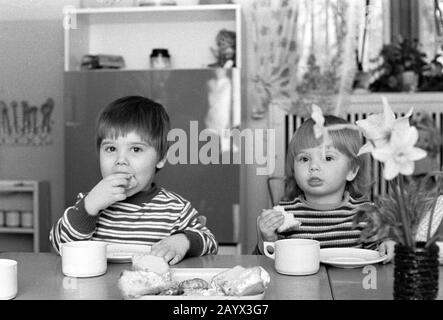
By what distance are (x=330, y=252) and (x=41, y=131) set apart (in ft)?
3.27

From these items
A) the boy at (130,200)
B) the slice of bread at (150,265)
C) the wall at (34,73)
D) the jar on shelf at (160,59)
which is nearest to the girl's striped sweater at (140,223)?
the boy at (130,200)

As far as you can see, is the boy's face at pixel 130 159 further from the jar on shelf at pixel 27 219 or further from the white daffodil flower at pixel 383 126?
the jar on shelf at pixel 27 219

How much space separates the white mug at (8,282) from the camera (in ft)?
2.13

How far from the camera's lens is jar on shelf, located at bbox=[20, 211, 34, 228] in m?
1.65

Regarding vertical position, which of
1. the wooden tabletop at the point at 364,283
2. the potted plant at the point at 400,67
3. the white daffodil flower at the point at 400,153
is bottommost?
the wooden tabletop at the point at 364,283

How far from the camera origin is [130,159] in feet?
3.44

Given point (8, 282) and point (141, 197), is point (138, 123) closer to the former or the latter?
point (141, 197)

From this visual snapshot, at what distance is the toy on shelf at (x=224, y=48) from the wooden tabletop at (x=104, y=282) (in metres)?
1.08

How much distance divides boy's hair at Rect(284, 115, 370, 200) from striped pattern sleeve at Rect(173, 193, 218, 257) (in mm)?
220

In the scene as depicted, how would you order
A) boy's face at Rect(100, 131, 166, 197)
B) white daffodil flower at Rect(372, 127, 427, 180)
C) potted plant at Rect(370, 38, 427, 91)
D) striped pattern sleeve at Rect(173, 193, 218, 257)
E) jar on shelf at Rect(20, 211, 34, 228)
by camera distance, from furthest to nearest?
potted plant at Rect(370, 38, 427, 91), jar on shelf at Rect(20, 211, 34, 228), boy's face at Rect(100, 131, 166, 197), striped pattern sleeve at Rect(173, 193, 218, 257), white daffodil flower at Rect(372, 127, 427, 180)

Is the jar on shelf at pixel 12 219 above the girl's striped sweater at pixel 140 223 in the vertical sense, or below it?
below

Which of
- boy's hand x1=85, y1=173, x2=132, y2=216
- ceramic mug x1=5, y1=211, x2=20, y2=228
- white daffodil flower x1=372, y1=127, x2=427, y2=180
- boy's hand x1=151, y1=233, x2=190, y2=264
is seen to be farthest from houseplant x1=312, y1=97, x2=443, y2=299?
ceramic mug x1=5, y1=211, x2=20, y2=228

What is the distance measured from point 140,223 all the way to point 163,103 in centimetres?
87

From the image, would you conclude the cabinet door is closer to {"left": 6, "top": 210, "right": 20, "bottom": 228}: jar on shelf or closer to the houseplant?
{"left": 6, "top": 210, "right": 20, "bottom": 228}: jar on shelf
